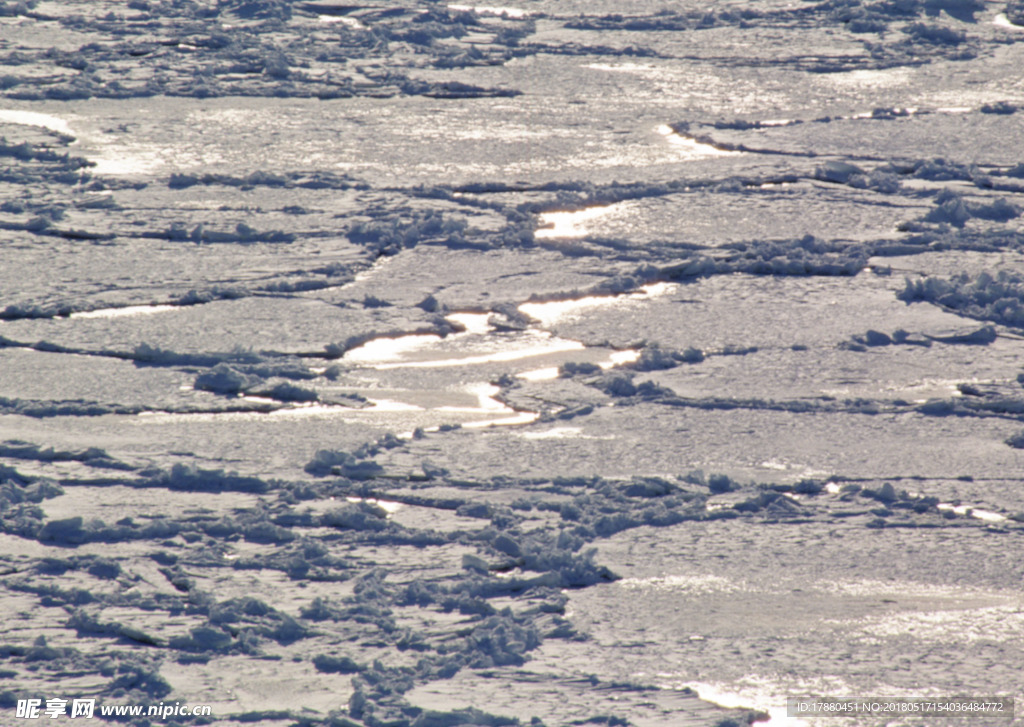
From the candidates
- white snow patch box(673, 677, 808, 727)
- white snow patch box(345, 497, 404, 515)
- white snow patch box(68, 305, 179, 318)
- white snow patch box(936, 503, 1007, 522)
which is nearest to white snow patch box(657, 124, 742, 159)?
white snow patch box(68, 305, 179, 318)

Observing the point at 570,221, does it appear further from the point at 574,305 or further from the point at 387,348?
the point at 387,348

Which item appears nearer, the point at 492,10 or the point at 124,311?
the point at 124,311

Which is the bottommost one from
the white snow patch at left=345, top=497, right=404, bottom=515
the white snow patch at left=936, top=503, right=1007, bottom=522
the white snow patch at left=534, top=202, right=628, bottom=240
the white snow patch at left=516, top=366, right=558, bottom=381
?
the white snow patch at left=345, top=497, right=404, bottom=515

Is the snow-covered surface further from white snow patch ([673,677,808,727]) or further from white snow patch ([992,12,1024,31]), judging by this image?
white snow patch ([992,12,1024,31])

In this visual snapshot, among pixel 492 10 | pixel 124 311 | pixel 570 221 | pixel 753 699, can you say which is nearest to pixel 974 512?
pixel 753 699

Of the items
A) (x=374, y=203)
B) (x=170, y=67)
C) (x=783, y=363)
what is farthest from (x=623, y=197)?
(x=170, y=67)

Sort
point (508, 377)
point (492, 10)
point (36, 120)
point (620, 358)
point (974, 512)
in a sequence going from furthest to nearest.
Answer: point (492, 10), point (36, 120), point (620, 358), point (508, 377), point (974, 512)

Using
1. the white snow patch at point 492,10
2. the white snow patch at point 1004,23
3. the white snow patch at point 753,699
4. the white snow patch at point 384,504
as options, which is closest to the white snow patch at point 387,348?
the white snow patch at point 384,504

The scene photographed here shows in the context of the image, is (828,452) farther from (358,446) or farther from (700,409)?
(358,446)
